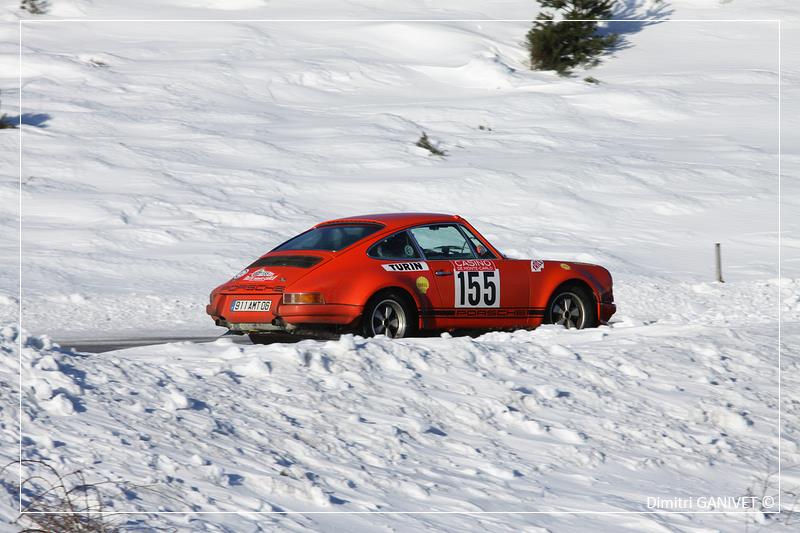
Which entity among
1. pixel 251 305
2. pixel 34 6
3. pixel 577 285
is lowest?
pixel 251 305

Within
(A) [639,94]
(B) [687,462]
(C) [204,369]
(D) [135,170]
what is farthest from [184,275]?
(A) [639,94]

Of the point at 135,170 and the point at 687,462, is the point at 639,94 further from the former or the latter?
the point at 687,462

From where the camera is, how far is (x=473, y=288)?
36.0 ft

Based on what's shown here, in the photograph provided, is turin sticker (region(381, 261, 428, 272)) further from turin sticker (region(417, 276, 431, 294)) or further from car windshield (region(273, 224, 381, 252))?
car windshield (region(273, 224, 381, 252))

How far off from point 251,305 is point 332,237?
1014 millimetres

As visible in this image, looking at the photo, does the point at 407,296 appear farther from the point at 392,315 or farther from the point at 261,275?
the point at 261,275

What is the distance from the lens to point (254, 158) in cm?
2536

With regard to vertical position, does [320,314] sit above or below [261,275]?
below

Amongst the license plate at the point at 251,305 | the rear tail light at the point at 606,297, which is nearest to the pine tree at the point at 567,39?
the rear tail light at the point at 606,297

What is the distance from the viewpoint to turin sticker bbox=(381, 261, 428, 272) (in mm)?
10447

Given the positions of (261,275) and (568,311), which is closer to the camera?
(261,275)

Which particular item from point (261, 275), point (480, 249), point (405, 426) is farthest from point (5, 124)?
point (405, 426)

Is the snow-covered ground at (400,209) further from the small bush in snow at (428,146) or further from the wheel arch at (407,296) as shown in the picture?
the wheel arch at (407,296)

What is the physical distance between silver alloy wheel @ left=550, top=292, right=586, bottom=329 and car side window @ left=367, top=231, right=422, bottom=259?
5.46 feet
